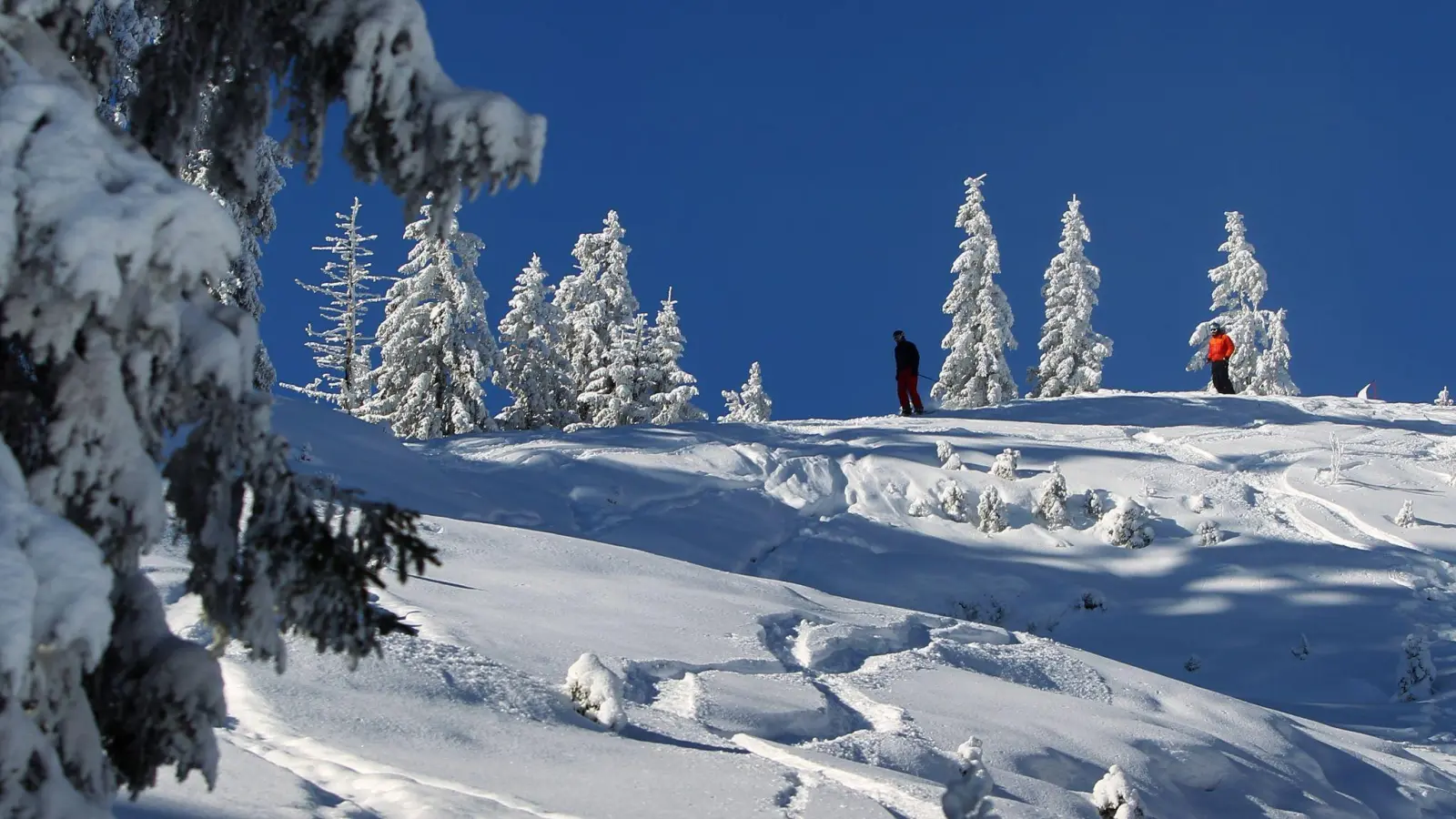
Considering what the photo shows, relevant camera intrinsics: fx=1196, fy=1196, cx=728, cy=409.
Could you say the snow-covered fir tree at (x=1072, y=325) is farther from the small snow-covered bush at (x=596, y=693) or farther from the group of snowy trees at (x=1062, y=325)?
the small snow-covered bush at (x=596, y=693)

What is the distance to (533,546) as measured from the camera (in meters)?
10.0

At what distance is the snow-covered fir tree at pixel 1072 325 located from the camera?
44.0 meters

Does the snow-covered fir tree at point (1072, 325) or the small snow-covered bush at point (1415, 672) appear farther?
the snow-covered fir tree at point (1072, 325)

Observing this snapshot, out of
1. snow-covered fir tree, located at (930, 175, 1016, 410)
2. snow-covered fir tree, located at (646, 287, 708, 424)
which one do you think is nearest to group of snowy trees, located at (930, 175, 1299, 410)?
snow-covered fir tree, located at (930, 175, 1016, 410)

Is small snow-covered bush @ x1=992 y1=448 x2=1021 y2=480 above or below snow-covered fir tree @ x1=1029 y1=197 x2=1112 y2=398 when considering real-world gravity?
below

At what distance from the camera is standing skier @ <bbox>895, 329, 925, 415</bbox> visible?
22.0m

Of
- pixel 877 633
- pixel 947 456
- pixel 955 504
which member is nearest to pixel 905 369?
pixel 947 456

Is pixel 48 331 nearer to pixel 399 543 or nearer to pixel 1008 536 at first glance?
pixel 399 543

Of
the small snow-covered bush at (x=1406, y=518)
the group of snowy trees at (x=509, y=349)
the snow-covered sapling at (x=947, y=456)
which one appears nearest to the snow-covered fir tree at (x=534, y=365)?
the group of snowy trees at (x=509, y=349)

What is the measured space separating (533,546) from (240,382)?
7.15m

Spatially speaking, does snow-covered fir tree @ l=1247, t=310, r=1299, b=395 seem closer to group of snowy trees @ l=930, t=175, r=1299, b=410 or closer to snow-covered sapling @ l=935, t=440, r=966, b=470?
group of snowy trees @ l=930, t=175, r=1299, b=410

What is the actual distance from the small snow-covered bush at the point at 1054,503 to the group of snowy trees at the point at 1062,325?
2729 centimetres

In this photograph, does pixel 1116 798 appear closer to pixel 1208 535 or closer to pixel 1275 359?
pixel 1208 535

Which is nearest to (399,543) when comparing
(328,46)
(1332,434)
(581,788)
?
(328,46)
